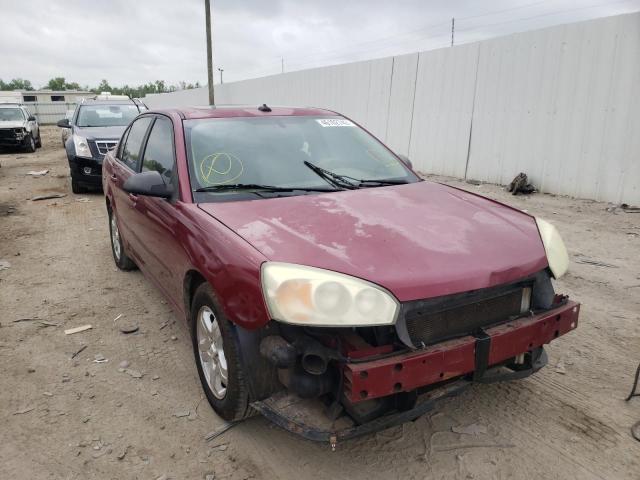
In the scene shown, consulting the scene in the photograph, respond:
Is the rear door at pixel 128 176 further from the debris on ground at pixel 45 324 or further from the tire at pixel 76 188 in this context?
the tire at pixel 76 188

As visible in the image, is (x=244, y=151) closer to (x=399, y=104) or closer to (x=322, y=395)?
(x=322, y=395)

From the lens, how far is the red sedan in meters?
2.05

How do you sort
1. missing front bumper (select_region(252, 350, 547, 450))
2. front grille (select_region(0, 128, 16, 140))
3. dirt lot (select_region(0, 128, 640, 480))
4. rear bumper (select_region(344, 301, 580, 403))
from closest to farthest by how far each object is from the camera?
1. rear bumper (select_region(344, 301, 580, 403))
2. missing front bumper (select_region(252, 350, 547, 450))
3. dirt lot (select_region(0, 128, 640, 480))
4. front grille (select_region(0, 128, 16, 140))

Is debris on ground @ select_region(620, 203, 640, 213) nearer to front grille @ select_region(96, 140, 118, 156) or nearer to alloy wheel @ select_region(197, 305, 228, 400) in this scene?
alloy wheel @ select_region(197, 305, 228, 400)

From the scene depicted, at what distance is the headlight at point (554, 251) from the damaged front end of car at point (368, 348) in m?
0.25

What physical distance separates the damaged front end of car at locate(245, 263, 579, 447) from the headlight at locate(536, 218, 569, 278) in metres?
0.25

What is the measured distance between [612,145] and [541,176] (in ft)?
4.36

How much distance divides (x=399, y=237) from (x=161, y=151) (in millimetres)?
2035

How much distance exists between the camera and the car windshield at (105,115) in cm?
1079

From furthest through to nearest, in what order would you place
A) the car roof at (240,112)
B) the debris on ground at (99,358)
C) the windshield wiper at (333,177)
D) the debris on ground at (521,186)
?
the debris on ground at (521,186) < the car roof at (240,112) < the debris on ground at (99,358) < the windshield wiper at (333,177)

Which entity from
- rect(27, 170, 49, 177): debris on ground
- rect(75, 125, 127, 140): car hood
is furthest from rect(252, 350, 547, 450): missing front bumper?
rect(27, 170, 49, 177): debris on ground

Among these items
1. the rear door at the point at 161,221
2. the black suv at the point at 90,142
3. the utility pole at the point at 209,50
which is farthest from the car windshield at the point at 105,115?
the utility pole at the point at 209,50

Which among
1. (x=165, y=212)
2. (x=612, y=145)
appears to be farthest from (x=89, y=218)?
(x=612, y=145)

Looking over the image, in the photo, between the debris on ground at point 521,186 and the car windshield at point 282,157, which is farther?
the debris on ground at point 521,186
